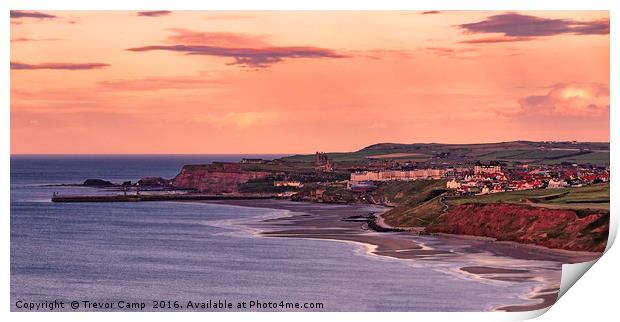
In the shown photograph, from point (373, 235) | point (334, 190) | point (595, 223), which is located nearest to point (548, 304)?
point (595, 223)

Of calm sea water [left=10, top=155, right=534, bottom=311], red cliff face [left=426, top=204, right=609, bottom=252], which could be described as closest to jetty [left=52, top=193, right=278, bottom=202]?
calm sea water [left=10, top=155, right=534, bottom=311]

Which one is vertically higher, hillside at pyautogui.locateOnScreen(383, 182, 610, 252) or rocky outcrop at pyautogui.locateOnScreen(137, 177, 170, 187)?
rocky outcrop at pyautogui.locateOnScreen(137, 177, 170, 187)

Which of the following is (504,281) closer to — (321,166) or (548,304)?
(548,304)

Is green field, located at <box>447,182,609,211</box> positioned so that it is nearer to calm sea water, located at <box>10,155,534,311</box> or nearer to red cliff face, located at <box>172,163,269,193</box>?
calm sea water, located at <box>10,155,534,311</box>

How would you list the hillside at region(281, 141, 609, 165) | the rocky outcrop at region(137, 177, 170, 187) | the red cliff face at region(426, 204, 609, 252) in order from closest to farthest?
the red cliff face at region(426, 204, 609, 252)
the hillside at region(281, 141, 609, 165)
the rocky outcrop at region(137, 177, 170, 187)

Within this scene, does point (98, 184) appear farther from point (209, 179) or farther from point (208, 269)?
point (208, 269)

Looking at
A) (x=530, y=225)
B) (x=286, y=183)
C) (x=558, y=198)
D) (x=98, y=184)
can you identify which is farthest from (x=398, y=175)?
(x=530, y=225)
